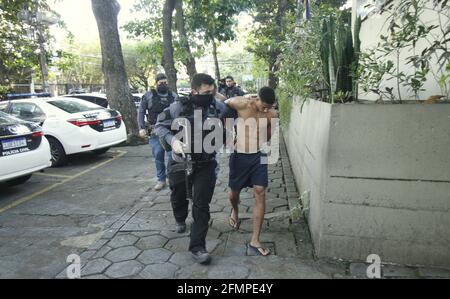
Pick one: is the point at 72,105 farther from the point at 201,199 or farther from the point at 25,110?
the point at 201,199

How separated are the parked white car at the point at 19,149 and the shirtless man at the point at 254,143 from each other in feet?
11.7

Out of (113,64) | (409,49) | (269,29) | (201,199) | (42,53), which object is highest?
(269,29)

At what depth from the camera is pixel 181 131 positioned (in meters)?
3.44

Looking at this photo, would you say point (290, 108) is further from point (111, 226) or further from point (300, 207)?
point (111, 226)

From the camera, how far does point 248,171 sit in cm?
374

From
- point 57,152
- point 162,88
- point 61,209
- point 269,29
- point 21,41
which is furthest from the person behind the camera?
point 269,29

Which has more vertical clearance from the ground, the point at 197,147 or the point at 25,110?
the point at 25,110

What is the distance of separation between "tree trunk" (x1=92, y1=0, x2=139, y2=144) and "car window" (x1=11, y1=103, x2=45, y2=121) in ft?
8.79

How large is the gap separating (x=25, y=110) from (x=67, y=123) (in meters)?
1.19

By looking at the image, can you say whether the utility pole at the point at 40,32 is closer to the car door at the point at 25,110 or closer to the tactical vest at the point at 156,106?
the car door at the point at 25,110

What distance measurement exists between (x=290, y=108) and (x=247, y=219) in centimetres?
342

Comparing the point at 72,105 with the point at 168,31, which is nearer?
the point at 72,105

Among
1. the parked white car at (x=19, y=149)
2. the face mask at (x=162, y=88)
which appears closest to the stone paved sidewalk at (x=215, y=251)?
the face mask at (x=162, y=88)

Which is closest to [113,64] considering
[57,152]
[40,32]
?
[57,152]
